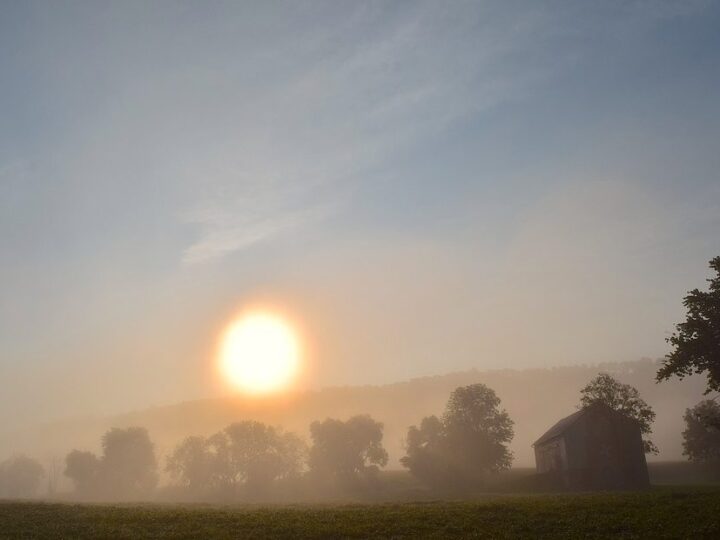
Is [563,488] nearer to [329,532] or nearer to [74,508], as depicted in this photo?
[329,532]

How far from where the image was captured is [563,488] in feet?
238

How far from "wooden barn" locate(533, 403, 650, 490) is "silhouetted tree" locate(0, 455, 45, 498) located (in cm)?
19436

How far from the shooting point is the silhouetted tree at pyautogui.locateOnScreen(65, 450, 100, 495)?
144 metres

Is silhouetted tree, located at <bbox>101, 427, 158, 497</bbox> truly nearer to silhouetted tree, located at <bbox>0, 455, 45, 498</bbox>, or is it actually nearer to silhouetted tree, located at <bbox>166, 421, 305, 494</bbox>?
silhouetted tree, located at <bbox>166, 421, 305, 494</bbox>

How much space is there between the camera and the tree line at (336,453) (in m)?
91.2

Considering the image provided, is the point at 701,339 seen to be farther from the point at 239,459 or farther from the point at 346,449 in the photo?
the point at 239,459

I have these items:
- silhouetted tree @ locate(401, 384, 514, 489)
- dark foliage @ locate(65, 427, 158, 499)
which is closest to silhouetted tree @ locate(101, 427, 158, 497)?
dark foliage @ locate(65, 427, 158, 499)

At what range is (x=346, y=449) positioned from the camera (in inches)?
5069

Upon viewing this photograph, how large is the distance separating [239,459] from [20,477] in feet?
353

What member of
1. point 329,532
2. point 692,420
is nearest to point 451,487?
point 692,420

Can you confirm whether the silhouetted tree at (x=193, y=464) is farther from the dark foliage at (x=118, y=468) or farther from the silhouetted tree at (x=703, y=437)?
the silhouetted tree at (x=703, y=437)

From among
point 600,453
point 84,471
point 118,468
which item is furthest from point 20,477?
point 600,453

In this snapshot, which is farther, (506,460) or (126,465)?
(126,465)

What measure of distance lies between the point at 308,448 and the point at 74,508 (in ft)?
322
